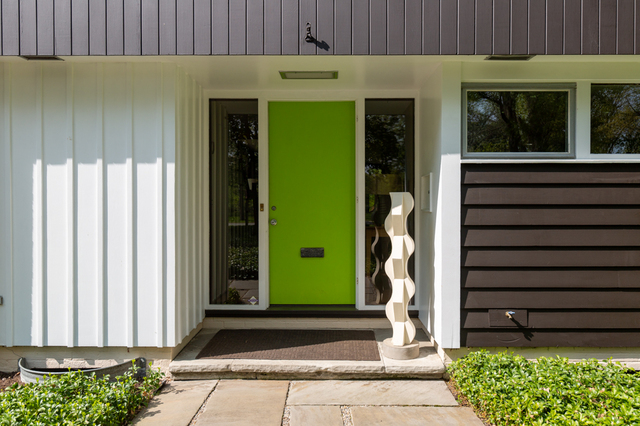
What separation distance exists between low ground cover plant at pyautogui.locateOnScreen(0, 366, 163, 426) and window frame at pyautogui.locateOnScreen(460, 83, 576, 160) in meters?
2.77

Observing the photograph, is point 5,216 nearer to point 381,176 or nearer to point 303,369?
point 303,369

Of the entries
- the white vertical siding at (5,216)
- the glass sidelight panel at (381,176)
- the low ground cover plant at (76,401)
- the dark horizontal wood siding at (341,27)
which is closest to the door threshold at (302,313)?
the glass sidelight panel at (381,176)

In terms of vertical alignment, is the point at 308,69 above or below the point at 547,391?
above

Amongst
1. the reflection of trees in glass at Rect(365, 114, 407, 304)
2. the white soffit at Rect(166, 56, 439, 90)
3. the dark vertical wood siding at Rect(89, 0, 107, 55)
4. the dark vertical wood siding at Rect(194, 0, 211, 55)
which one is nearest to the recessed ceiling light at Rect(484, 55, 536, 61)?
the white soffit at Rect(166, 56, 439, 90)

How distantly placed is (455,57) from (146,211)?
8.10 ft

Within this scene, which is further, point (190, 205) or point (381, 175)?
point (381, 175)

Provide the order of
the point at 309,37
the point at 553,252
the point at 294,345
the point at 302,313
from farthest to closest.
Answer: the point at 302,313
the point at 294,345
the point at 553,252
the point at 309,37

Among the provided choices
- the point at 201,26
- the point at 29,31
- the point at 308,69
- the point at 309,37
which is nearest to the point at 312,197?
the point at 308,69

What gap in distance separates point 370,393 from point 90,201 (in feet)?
7.89

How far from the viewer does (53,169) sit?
10.2 feet

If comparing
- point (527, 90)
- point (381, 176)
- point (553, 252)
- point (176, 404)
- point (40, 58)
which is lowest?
point (176, 404)

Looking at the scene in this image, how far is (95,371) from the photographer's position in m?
2.87

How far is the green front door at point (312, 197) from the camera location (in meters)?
4.10

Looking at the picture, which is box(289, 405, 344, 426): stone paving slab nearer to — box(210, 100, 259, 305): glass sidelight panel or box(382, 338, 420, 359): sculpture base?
box(382, 338, 420, 359): sculpture base
